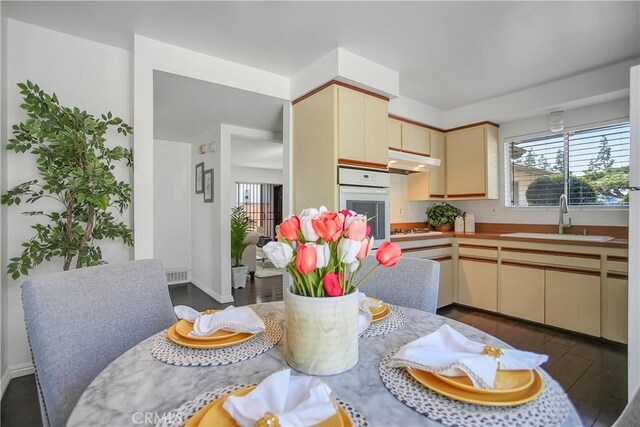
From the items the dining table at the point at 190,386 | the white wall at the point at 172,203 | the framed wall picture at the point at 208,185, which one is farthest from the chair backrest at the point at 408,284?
the white wall at the point at 172,203

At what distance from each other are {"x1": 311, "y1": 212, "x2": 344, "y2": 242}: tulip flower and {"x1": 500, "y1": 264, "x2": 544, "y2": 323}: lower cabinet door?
2.96 metres

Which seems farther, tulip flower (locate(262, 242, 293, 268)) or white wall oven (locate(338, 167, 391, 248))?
white wall oven (locate(338, 167, 391, 248))

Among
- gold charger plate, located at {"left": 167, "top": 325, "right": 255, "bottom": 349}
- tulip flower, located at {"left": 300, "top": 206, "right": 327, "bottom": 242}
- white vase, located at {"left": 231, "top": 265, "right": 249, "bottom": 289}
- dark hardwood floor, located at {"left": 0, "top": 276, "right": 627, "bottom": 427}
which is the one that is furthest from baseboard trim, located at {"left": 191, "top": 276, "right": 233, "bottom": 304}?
tulip flower, located at {"left": 300, "top": 206, "right": 327, "bottom": 242}

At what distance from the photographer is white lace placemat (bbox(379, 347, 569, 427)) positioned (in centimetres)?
55

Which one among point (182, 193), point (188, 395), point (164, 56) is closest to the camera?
point (188, 395)

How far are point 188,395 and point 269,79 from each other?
2.72 metres

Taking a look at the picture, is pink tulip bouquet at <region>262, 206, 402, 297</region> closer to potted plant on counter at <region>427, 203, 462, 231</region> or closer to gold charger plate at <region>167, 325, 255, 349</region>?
gold charger plate at <region>167, 325, 255, 349</region>

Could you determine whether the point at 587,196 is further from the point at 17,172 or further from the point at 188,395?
the point at 17,172

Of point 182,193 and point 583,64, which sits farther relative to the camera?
point 182,193

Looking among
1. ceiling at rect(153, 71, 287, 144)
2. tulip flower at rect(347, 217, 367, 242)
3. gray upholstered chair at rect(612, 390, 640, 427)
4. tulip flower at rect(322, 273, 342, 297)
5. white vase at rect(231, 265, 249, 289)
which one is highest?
ceiling at rect(153, 71, 287, 144)

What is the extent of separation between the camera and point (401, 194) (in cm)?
385

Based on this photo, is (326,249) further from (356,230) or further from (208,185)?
(208,185)

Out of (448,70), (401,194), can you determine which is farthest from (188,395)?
(401,194)

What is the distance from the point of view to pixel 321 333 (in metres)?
0.72
